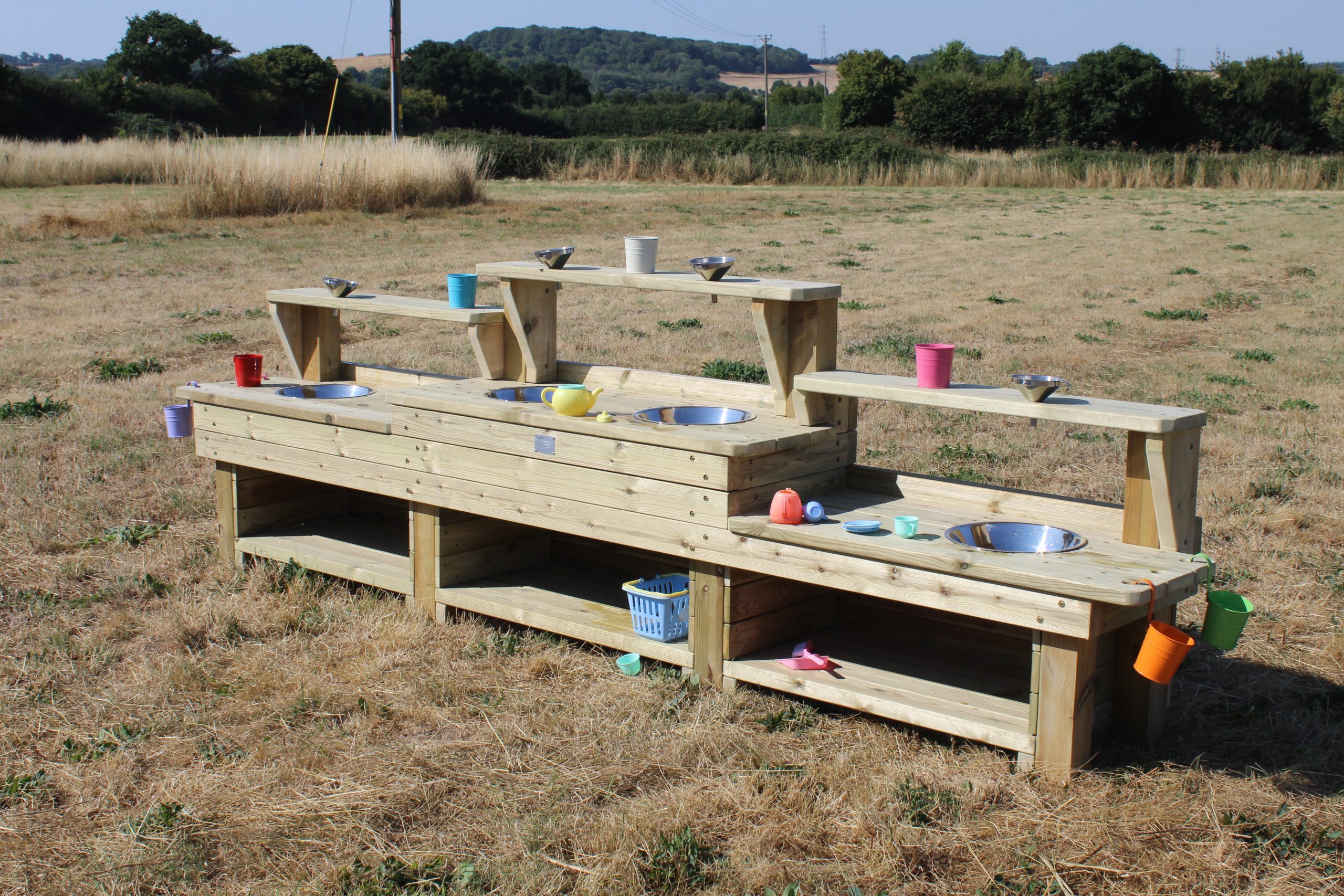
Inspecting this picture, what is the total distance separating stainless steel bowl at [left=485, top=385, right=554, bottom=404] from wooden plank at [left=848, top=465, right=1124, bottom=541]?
1.45 metres

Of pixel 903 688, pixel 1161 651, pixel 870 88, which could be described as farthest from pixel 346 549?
pixel 870 88

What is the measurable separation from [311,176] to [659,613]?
16.6 meters

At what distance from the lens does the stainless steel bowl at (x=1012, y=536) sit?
3766 mm

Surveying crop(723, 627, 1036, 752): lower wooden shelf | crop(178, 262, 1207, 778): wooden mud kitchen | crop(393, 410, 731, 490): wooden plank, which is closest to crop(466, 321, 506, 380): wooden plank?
crop(178, 262, 1207, 778): wooden mud kitchen

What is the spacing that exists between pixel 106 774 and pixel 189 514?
276 cm

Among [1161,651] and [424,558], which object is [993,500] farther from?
[424,558]

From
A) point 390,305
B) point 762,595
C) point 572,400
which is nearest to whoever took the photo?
point 762,595

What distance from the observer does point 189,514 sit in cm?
604

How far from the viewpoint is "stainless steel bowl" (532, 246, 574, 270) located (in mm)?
4879

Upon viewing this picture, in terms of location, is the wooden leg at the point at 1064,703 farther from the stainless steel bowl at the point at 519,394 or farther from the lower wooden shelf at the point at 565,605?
the stainless steel bowl at the point at 519,394

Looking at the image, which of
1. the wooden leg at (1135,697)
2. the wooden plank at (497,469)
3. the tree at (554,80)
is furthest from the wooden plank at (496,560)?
the tree at (554,80)

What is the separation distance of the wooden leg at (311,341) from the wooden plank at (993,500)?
2910 millimetres

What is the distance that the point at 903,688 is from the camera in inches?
151

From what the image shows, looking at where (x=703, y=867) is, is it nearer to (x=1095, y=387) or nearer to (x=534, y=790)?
(x=534, y=790)
